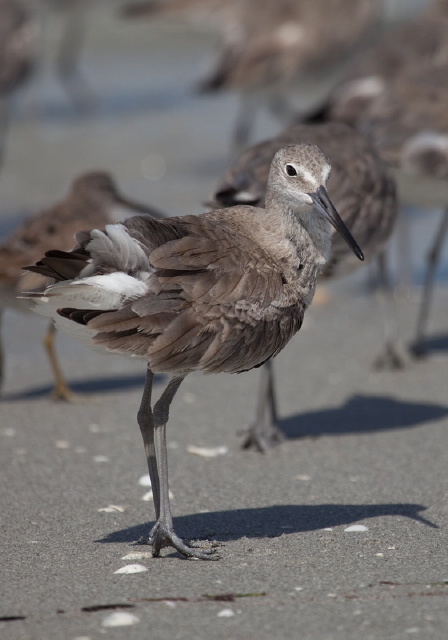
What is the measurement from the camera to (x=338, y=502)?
188 inches

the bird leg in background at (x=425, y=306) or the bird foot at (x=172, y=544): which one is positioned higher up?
the bird leg in background at (x=425, y=306)

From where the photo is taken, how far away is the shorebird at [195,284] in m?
3.89

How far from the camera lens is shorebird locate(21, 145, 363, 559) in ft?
12.8

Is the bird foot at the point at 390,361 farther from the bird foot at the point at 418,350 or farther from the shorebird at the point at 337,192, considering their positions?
the shorebird at the point at 337,192

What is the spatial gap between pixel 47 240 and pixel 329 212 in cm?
266

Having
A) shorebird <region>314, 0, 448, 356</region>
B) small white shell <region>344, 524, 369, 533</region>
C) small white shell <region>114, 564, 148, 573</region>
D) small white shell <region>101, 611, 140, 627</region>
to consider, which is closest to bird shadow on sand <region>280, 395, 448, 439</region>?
shorebird <region>314, 0, 448, 356</region>

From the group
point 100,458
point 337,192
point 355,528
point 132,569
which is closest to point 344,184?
point 337,192

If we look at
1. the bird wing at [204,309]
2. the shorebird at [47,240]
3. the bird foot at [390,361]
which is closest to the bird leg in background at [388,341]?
the bird foot at [390,361]

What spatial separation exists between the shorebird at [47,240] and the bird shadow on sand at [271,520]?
77.8 inches

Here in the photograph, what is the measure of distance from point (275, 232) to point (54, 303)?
972mm

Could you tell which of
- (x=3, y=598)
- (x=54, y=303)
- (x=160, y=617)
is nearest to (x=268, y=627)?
(x=160, y=617)

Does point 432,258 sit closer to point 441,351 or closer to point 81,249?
point 441,351

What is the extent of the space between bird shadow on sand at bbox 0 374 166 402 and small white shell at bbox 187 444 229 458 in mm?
1135

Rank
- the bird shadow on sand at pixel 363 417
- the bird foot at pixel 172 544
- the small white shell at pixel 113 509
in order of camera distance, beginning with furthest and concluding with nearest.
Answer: the bird shadow on sand at pixel 363 417, the small white shell at pixel 113 509, the bird foot at pixel 172 544
